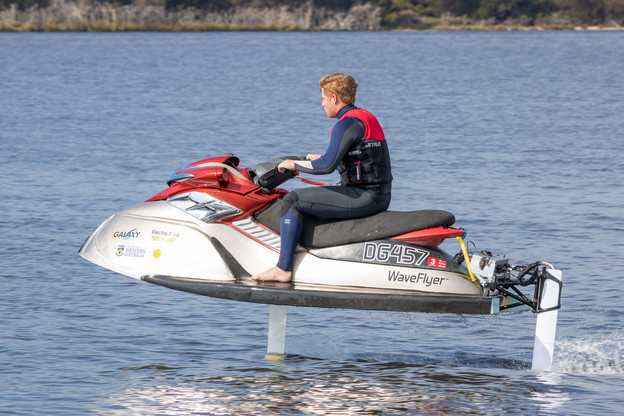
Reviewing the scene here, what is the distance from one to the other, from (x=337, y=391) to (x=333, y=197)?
152 centimetres

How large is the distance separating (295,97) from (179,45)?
52.1 meters

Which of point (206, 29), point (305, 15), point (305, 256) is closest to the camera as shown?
point (305, 256)

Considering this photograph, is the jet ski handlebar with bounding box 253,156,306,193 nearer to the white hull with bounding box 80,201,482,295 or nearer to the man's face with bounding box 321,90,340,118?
the white hull with bounding box 80,201,482,295

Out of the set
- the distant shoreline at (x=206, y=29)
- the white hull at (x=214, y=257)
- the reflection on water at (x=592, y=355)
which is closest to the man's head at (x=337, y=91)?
the white hull at (x=214, y=257)

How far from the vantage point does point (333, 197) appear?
794 centimetres

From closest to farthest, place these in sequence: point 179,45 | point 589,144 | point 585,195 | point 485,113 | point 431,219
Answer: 1. point 431,219
2. point 585,195
3. point 589,144
4. point 485,113
5. point 179,45

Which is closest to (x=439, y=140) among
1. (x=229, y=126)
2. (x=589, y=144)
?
(x=589, y=144)

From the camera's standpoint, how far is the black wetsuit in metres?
7.75

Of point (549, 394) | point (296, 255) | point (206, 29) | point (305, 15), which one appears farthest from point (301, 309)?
point (305, 15)

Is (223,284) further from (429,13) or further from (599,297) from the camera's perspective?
(429,13)

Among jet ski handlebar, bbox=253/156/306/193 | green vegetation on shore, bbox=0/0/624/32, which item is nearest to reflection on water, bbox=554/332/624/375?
jet ski handlebar, bbox=253/156/306/193

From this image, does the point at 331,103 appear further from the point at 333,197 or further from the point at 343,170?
the point at 333,197

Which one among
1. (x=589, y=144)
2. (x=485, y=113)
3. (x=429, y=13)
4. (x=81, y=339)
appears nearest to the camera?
(x=81, y=339)

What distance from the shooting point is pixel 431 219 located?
783cm
